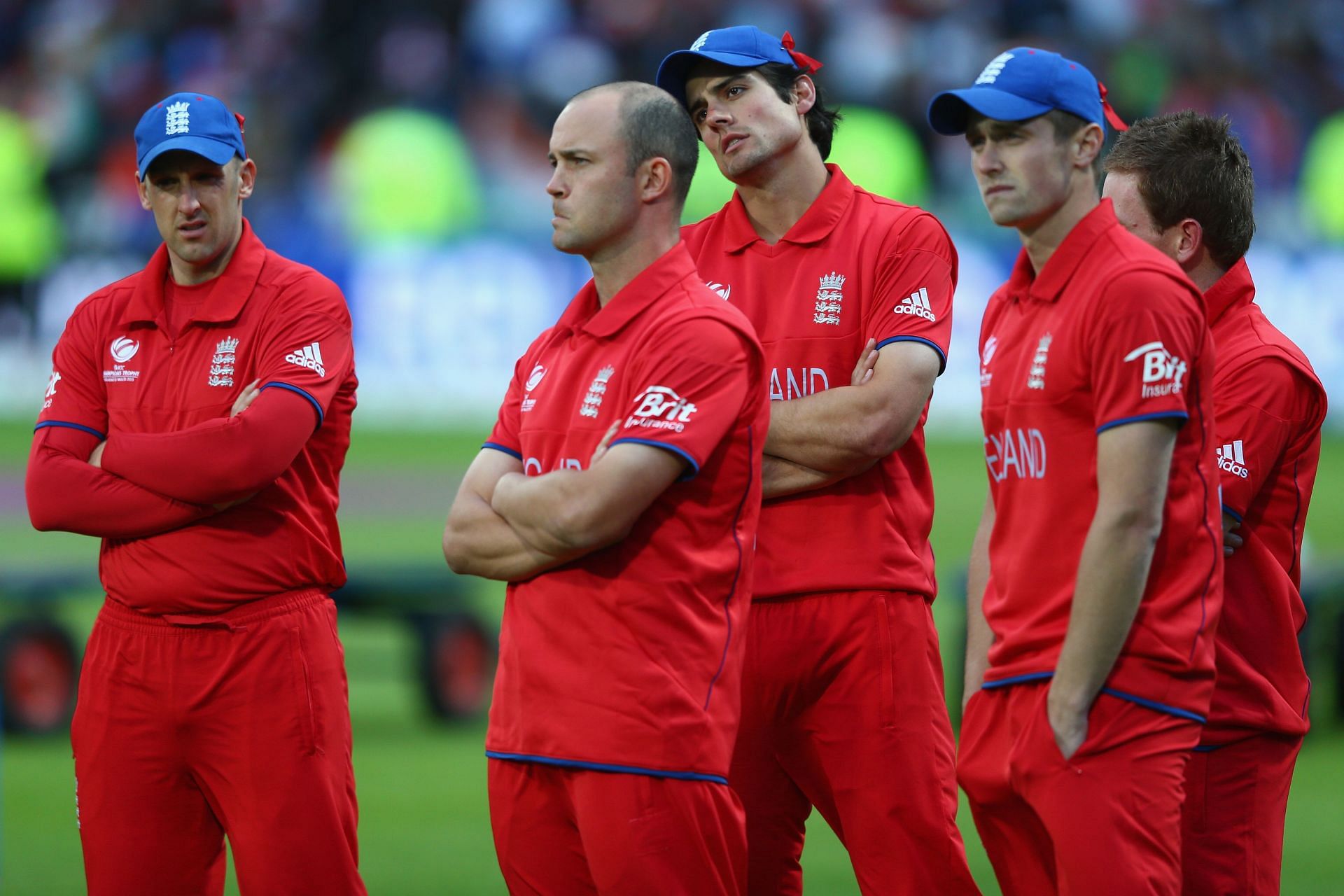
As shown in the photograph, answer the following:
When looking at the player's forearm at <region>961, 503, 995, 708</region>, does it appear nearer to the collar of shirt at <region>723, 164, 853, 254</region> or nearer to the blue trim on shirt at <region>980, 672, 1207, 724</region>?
the blue trim on shirt at <region>980, 672, 1207, 724</region>

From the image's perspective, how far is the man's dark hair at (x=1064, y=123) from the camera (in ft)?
13.1

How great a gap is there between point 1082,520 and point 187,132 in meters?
2.68

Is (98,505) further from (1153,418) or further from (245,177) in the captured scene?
(1153,418)

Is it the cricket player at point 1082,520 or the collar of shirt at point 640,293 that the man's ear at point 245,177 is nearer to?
the collar of shirt at point 640,293

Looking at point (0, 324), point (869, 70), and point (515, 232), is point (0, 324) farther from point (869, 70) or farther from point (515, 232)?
point (869, 70)

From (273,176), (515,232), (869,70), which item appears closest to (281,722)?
(515,232)

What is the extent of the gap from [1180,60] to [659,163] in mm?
19350

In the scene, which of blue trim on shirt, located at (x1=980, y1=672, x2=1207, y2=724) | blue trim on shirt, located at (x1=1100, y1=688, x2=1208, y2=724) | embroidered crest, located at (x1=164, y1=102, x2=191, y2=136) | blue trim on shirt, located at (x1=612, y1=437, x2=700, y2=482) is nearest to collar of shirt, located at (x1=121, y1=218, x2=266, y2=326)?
embroidered crest, located at (x1=164, y1=102, x2=191, y2=136)

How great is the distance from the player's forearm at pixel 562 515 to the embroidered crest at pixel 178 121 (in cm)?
166

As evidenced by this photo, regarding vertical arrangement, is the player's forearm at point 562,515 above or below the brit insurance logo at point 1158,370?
below

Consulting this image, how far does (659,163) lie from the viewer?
13.9 ft

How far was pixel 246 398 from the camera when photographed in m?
4.98

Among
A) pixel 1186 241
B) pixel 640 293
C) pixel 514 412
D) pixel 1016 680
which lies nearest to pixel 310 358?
pixel 514 412

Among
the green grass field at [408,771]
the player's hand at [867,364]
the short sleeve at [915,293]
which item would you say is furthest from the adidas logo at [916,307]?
the green grass field at [408,771]
